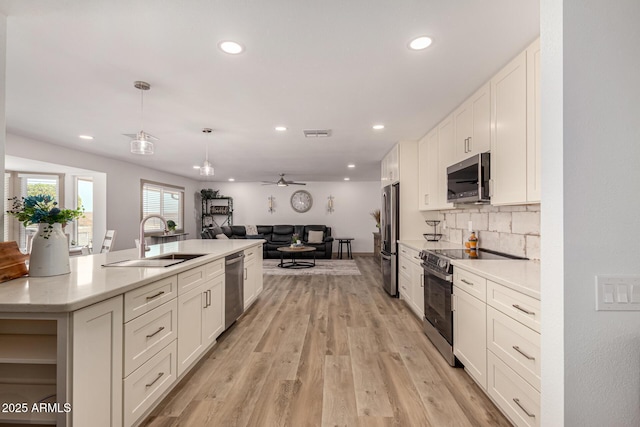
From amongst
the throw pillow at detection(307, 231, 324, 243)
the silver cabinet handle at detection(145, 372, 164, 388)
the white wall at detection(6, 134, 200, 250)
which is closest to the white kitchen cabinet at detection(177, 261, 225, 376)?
the silver cabinet handle at detection(145, 372, 164, 388)

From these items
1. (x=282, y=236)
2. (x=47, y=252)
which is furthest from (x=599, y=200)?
(x=282, y=236)

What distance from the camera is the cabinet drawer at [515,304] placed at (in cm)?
147

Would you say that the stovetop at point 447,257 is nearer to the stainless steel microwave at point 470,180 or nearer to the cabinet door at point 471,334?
the cabinet door at point 471,334

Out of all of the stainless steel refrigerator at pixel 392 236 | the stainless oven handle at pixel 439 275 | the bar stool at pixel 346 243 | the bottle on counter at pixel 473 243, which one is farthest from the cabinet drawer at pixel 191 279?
the bar stool at pixel 346 243

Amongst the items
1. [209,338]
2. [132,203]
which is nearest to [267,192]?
[132,203]

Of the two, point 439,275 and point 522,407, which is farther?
point 439,275

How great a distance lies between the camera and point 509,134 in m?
2.14

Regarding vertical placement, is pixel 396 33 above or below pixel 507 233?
above

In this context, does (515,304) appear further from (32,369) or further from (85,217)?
(85,217)

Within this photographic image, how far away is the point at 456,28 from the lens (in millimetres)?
1752

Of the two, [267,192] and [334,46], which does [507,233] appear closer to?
[334,46]

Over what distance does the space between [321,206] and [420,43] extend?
784 centimetres

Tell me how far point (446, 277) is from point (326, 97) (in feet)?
6.54

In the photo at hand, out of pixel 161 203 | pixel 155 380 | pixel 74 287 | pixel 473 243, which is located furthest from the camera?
pixel 161 203
